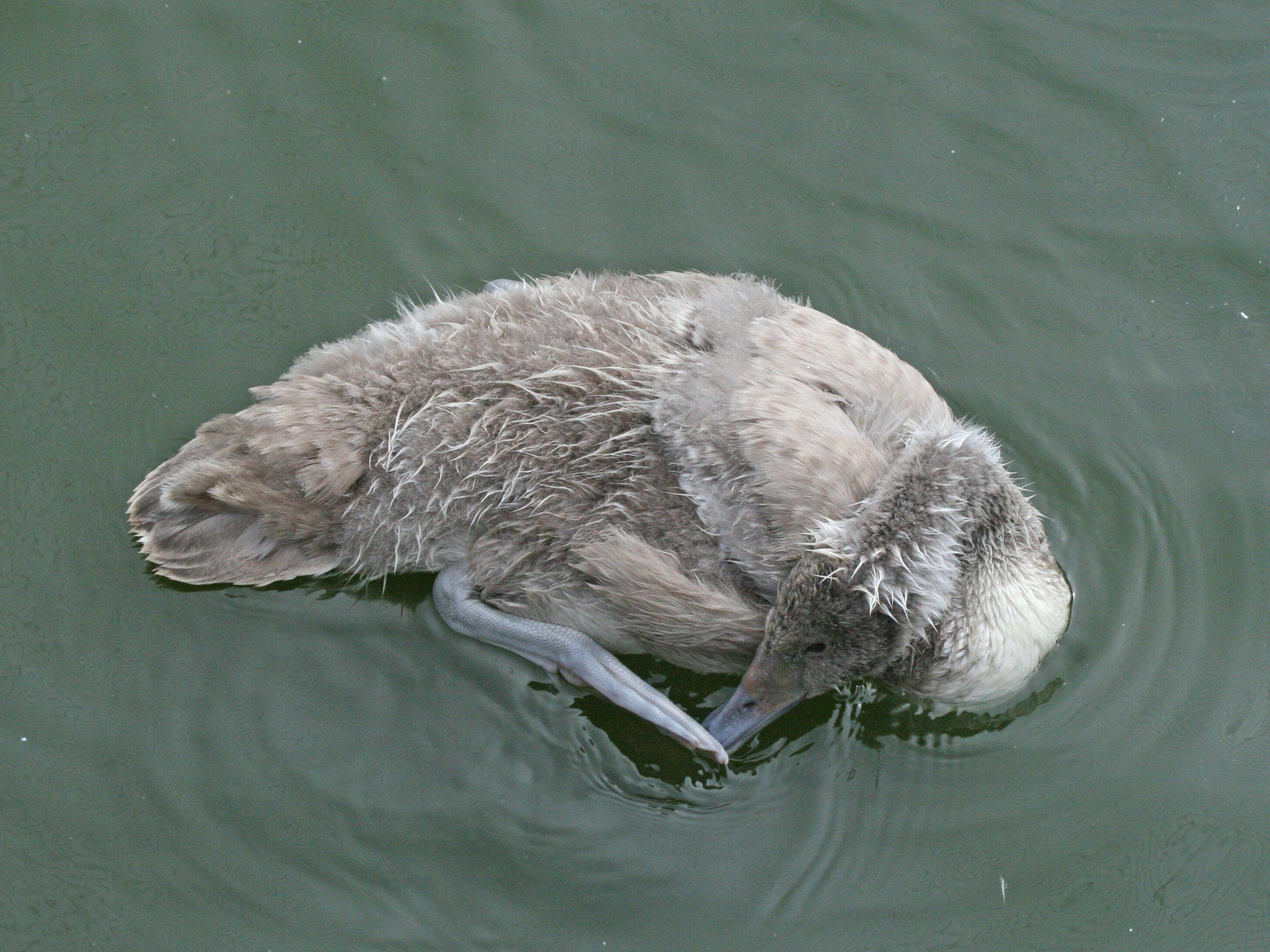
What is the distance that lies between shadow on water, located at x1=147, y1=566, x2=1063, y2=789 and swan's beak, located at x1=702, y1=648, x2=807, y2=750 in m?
0.19

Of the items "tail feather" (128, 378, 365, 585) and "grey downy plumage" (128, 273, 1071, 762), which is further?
"tail feather" (128, 378, 365, 585)

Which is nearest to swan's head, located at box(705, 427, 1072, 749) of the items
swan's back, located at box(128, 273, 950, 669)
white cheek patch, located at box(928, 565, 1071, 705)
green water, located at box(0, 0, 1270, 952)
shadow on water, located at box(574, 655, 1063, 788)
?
white cheek patch, located at box(928, 565, 1071, 705)

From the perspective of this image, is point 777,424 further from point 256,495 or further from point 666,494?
point 256,495

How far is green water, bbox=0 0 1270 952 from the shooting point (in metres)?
3.89

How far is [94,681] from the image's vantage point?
161 inches

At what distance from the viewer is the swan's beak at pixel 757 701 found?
3717 millimetres

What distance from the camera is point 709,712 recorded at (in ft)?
13.7

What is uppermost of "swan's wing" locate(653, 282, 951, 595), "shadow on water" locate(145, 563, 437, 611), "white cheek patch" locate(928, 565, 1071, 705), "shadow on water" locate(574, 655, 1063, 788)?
"swan's wing" locate(653, 282, 951, 595)

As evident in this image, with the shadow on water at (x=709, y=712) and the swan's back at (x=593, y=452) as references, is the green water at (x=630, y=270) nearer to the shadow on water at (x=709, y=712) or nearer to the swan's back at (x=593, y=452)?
the shadow on water at (x=709, y=712)

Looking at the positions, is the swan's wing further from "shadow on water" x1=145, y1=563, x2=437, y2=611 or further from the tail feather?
"shadow on water" x1=145, y1=563, x2=437, y2=611

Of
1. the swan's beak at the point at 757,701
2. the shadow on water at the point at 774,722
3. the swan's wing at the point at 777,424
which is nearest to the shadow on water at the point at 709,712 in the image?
the shadow on water at the point at 774,722

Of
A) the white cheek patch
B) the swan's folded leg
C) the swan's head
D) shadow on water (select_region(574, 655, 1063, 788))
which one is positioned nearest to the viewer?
the swan's head

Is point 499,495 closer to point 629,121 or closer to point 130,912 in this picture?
point 130,912

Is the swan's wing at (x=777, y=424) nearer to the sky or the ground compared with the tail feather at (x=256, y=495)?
nearer to the sky
